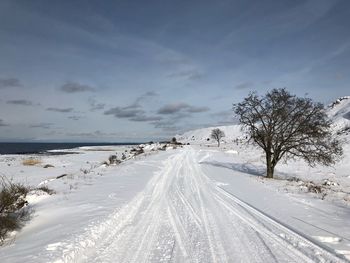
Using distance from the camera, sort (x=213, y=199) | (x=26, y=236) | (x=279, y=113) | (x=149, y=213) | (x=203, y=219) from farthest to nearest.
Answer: (x=279, y=113) → (x=213, y=199) → (x=149, y=213) → (x=203, y=219) → (x=26, y=236)

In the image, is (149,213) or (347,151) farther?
(347,151)

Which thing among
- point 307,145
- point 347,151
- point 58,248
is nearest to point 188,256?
point 58,248

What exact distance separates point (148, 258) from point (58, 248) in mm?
2022

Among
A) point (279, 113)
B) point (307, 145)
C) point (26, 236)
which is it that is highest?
point (279, 113)

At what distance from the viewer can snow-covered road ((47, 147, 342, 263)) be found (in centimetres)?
654

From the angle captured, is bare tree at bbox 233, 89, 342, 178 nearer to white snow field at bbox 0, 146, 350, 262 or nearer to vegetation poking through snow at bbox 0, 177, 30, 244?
white snow field at bbox 0, 146, 350, 262

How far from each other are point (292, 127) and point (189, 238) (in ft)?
65.6

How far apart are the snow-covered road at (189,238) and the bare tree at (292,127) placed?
49.3 ft

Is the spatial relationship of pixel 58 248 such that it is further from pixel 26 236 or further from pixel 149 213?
pixel 149 213

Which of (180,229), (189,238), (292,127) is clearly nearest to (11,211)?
(180,229)

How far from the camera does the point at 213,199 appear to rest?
1370cm

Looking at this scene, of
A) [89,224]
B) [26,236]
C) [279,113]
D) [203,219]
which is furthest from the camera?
[279,113]

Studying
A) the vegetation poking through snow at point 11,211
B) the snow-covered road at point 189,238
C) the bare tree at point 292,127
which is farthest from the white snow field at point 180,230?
the bare tree at point 292,127

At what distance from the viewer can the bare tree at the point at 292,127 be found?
973 inches
